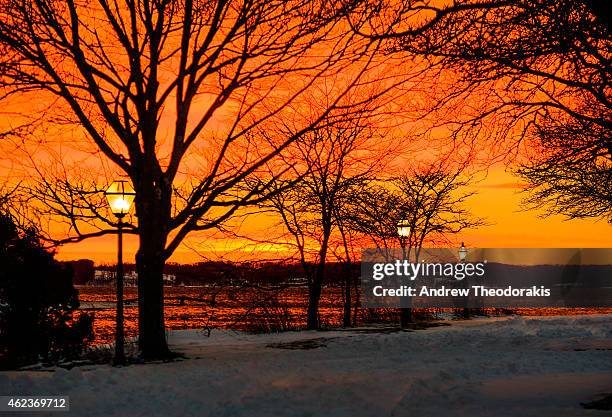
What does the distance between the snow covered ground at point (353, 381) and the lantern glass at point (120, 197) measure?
319cm

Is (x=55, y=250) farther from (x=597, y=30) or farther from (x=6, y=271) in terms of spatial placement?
(x=597, y=30)

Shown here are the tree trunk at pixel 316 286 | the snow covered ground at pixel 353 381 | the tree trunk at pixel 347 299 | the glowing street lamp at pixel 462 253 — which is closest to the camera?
the snow covered ground at pixel 353 381

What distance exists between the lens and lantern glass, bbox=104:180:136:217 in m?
16.1

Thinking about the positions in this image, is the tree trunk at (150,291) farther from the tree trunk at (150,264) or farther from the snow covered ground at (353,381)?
the snow covered ground at (353,381)

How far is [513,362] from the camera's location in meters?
14.4

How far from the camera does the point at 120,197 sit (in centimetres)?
1614

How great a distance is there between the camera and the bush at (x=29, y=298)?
16.7 metres

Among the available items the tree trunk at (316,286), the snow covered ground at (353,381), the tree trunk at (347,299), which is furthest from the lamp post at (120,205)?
the tree trunk at (347,299)

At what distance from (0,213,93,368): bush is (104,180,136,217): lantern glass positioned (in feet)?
7.03

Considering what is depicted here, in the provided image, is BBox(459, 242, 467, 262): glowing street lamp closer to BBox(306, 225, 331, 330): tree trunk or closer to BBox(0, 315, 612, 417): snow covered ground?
BBox(306, 225, 331, 330): tree trunk

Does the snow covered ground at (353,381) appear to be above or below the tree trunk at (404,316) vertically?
below

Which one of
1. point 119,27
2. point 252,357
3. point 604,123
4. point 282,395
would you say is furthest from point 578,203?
point 282,395

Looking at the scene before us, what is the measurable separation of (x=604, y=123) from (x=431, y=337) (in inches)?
313

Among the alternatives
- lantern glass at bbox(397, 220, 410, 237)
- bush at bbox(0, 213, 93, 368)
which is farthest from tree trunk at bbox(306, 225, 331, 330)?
bush at bbox(0, 213, 93, 368)
